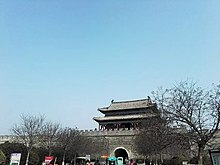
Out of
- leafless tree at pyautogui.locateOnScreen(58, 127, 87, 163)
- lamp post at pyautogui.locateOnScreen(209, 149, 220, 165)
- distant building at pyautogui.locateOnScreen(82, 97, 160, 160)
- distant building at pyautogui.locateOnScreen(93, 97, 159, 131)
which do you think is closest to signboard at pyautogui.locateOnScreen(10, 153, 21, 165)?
lamp post at pyautogui.locateOnScreen(209, 149, 220, 165)

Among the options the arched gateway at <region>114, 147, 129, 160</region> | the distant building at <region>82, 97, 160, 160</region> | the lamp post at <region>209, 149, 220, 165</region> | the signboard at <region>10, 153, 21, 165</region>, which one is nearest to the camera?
the lamp post at <region>209, 149, 220, 165</region>

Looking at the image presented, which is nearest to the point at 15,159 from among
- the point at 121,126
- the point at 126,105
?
the point at 121,126

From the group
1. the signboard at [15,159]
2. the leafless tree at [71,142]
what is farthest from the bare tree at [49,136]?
the signboard at [15,159]

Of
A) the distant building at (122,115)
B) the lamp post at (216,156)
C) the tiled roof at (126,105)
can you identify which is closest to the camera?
the lamp post at (216,156)

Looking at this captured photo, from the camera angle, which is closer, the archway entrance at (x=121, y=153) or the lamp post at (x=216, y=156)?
the lamp post at (x=216, y=156)


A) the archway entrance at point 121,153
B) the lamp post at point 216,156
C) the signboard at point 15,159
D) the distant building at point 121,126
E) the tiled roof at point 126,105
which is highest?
the tiled roof at point 126,105

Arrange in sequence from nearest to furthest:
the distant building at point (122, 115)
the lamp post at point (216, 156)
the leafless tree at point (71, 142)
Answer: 1. the lamp post at point (216, 156)
2. the leafless tree at point (71, 142)
3. the distant building at point (122, 115)

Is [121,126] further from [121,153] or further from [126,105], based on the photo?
[121,153]

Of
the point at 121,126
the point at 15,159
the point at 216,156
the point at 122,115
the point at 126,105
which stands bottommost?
the point at 216,156

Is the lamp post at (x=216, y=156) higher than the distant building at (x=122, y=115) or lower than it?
lower

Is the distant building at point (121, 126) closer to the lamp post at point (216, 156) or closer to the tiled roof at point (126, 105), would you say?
the tiled roof at point (126, 105)

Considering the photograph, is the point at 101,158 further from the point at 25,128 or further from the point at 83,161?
the point at 25,128

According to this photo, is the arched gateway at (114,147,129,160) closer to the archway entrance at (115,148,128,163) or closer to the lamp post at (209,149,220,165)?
the archway entrance at (115,148,128,163)

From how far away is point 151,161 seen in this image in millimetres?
39469
